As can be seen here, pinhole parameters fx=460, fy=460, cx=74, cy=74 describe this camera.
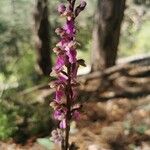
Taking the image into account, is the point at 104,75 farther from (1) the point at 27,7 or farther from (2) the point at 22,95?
(1) the point at 27,7

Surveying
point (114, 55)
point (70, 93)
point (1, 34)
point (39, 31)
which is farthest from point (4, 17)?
point (70, 93)

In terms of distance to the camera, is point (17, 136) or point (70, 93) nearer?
point (70, 93)

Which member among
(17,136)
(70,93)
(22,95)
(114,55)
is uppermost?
(114,55)

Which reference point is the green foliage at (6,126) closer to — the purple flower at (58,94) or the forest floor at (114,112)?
the forest floor at (114,112)

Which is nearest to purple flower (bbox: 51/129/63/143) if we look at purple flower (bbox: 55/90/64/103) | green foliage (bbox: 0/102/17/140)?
purple flower (bbox: 55/90/64/103)

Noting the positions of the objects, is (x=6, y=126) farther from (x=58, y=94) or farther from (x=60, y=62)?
(x=60, y=62)

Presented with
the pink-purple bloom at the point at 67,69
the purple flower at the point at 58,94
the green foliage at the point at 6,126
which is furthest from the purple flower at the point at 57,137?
the green foliage at the point at 6,126
